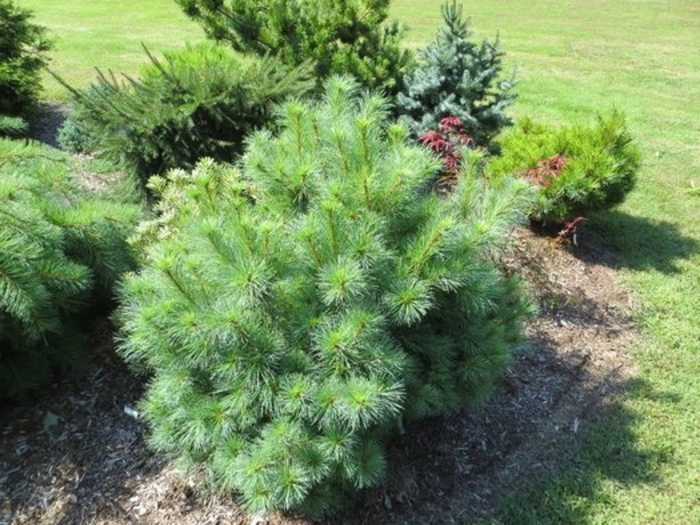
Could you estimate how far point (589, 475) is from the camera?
3.46m

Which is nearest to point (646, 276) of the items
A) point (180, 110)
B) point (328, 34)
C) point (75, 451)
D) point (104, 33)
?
point (328, 34)

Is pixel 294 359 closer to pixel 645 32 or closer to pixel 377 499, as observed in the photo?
pixel 377 499

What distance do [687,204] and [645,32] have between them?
38.9 ft

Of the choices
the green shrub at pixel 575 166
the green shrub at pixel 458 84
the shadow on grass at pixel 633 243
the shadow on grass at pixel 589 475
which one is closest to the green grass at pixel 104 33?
the green shrub at pixel 458 84

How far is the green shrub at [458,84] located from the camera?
565 centimetres

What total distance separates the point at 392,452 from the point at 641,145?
6787 mm

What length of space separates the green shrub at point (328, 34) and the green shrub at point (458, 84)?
0.34 metres

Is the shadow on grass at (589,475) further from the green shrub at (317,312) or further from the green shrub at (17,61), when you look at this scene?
the green shrub at (17,61)

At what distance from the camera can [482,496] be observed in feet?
10.7

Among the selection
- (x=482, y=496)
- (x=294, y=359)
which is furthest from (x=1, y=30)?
(x=482, y=496)

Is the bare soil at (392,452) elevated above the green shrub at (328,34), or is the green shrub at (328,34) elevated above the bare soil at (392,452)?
the green shrub at (328,34)

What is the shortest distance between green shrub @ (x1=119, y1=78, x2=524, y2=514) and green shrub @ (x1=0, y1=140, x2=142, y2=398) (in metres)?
0.40

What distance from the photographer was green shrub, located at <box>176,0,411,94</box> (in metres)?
5.91

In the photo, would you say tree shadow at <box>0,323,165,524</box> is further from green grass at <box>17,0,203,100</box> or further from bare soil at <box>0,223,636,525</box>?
green grass at <box>17,0,203,100</box>
